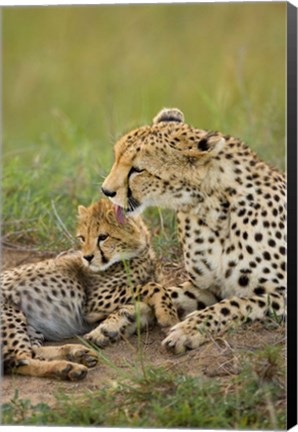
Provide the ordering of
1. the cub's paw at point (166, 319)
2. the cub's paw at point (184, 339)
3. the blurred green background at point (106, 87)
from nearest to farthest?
the cub's paw at point (184, 339) < the cub's paw at point (166, 319) < the blurred green background at point (106, 87)

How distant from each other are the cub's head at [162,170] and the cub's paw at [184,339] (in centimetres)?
55

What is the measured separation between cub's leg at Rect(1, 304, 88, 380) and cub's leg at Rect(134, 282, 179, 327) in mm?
481

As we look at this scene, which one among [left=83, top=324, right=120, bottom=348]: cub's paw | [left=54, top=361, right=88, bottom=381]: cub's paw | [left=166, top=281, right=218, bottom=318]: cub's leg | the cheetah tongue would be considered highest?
the cheetah tongue

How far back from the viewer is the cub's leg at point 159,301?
5727mm

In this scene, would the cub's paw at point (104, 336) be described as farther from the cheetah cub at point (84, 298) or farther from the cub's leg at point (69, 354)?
the cub's leg at point (69, 354)

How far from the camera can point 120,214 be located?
5.92 meters

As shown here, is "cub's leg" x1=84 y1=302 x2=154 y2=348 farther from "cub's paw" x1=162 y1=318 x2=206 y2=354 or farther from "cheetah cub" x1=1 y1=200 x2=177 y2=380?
"cub's paw" x1=162 y1=318 x2=206 y2=354

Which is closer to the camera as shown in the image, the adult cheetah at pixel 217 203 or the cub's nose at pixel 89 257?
the adult cheetah at pixel 217 203

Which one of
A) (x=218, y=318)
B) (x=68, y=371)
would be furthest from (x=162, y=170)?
(x=68, y=371)

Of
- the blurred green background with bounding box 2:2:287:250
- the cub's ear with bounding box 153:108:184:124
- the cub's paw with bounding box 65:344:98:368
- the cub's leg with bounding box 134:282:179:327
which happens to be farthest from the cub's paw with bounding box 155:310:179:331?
the blurred green background with bounding box 2:2:287:250

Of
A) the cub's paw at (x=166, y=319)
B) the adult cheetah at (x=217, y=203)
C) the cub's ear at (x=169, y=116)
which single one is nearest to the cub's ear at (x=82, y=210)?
the adult cheetah at (x=217, y=203)

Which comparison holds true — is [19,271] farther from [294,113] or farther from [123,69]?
[123,69]

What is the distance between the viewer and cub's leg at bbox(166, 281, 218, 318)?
586cm

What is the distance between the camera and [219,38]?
27.7ft
